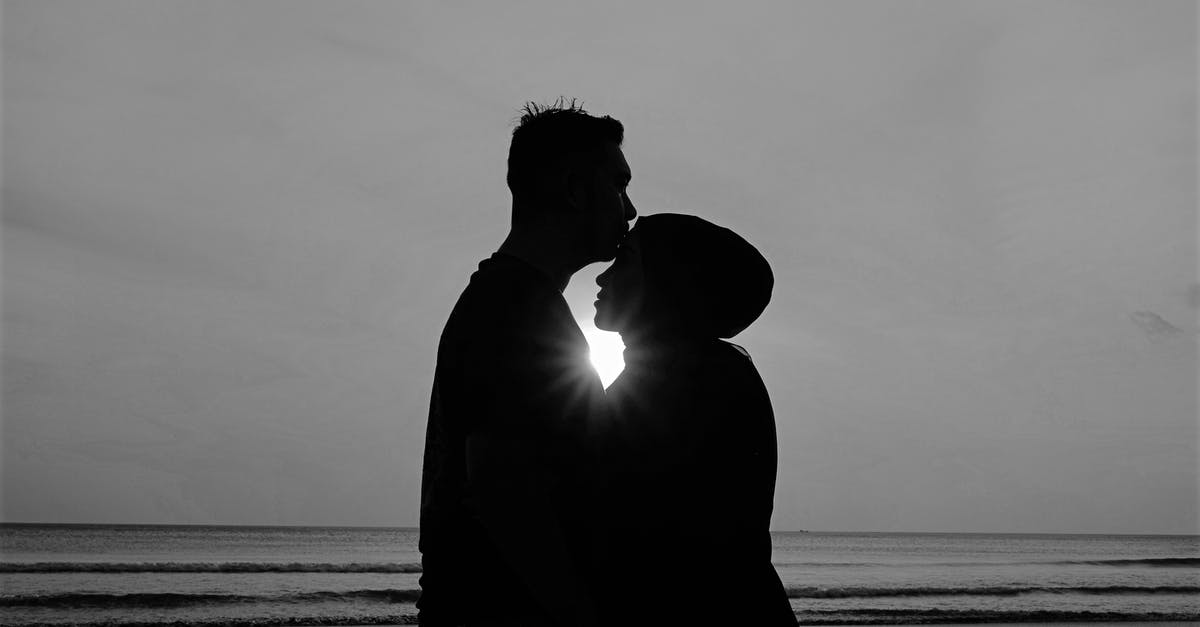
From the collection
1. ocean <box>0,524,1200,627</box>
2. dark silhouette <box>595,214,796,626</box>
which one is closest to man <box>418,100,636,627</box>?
dark silhouette <box>595,214,796,626</box>

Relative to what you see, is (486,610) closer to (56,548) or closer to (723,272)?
(723,272)

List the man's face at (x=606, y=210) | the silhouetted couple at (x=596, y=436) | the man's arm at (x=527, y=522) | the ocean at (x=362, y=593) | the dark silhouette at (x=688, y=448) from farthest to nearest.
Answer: the ocean at (x=362, y=593)
the man's face at (x=606, y=210)
the dark silhouette at (x=688, y=448)
the silhouetted couple at (x=596, y=436)
the man's arm at (x=527, y=522)

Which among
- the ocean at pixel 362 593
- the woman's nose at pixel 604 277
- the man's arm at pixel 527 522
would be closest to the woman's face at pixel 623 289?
the woman's nose at pixel 604 277

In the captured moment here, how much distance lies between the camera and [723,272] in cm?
199

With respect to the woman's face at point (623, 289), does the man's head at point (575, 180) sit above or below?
above

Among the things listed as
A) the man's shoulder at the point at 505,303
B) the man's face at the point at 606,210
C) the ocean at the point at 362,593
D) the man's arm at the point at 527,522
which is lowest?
the ocean at the point at 362,593

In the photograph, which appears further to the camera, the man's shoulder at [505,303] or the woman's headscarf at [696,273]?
the woman's headscarf at [696,273]

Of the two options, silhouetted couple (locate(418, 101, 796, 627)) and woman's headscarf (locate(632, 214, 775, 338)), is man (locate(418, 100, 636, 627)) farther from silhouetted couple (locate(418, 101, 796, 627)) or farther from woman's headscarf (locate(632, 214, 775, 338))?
woman's headscarf (locate(632, 214, 775, 338))

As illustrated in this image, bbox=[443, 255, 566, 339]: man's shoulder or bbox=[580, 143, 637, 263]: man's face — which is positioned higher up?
bbox=[580, 143, 637, 263]: man's face

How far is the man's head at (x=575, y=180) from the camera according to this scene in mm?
1974

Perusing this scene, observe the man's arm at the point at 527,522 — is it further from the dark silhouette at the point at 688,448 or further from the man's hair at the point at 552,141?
the man's hair at the point at 552,141

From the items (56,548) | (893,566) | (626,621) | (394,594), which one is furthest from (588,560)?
(56,548)

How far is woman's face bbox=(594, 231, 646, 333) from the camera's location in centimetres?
201

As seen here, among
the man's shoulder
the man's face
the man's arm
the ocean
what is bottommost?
the ocean
